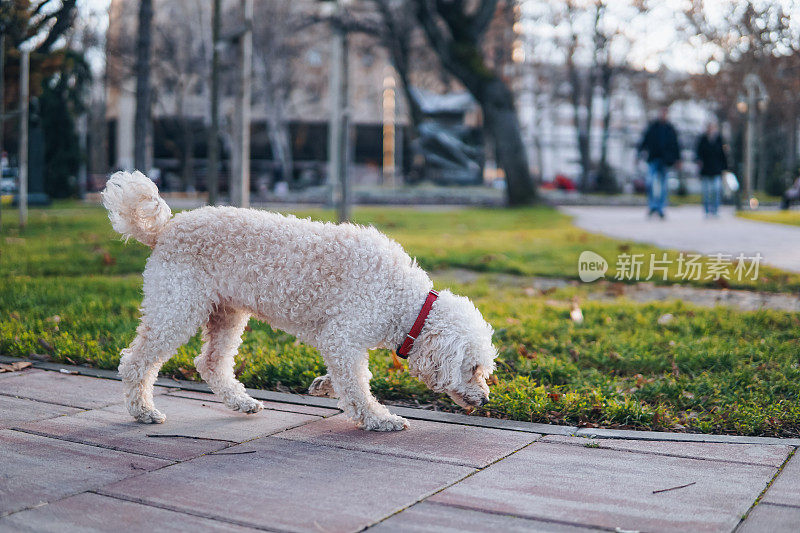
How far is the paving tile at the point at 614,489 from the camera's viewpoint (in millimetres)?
2947

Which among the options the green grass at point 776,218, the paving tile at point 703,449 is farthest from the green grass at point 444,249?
the green grass at point 776,218

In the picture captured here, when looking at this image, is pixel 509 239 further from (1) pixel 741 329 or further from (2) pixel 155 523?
(2) pixel 155 523

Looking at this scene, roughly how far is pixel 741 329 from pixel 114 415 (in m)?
4.32

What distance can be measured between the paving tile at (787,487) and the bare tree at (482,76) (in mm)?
19262

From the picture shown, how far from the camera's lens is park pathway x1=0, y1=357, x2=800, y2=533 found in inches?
114

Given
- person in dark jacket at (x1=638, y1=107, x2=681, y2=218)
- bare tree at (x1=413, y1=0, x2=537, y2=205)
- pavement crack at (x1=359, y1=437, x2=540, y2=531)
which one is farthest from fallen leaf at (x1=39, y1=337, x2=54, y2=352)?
bare tree at (x1=413, y1=0, x2=537, y2=205)

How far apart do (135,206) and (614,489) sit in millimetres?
2547

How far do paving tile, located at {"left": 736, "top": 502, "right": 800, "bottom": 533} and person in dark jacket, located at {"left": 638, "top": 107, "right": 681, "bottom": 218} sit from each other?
14.8m

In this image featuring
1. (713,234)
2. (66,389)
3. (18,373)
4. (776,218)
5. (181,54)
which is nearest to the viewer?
(66,389)

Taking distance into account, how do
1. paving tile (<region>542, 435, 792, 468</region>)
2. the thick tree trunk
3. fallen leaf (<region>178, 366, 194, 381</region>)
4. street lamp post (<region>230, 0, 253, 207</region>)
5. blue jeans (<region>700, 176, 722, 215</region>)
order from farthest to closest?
1. the thick tree trunk
2. blue jeans (<region>700, 176, 722, 215</region>)
3. street lamp post (<region>230, 0, 253, 207</region>)
4. fallen leaf (<region>178, 366, 194, 381</region>)
5. paving tile (<region>542, 435, 792, 468</region>)

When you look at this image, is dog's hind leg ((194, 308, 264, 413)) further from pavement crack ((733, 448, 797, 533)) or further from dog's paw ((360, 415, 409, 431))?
pavement crack ((733, 448, 797, 533))

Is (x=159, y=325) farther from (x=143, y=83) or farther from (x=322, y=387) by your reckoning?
(x=143, y=83)

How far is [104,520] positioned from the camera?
2.85 metres

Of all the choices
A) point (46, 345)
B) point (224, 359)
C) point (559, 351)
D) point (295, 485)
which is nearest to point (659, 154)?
point (559, 351)
